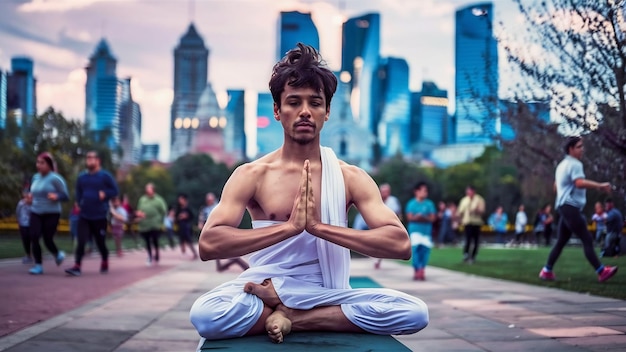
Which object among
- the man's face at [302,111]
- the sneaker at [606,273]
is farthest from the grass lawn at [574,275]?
the man's face at [302,111]

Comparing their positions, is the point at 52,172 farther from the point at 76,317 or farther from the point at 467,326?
the point at 467,326

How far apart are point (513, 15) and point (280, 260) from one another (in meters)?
8.74

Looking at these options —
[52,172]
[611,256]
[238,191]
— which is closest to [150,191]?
[52,172]

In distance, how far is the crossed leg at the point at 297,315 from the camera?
3.49 meters

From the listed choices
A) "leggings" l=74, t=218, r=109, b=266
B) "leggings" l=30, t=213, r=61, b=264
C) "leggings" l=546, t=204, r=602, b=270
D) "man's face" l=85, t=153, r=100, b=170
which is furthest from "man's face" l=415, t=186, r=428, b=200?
"leggings" l=30, t=213, r=61, b=264

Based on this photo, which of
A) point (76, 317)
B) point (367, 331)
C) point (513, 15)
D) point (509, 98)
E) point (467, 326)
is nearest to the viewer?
point (367, 331)

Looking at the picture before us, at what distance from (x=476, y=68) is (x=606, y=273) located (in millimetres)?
4729

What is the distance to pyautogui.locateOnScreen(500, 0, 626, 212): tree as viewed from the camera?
8.17m

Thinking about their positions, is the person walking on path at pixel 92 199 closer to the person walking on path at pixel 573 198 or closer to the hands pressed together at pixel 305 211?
the person walking on path at pixel 573 198

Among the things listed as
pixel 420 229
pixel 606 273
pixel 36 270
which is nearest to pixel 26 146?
pixel 36 270

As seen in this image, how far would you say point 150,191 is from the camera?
698 inches

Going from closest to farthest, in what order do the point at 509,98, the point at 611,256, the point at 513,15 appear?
the point at 611,256, the point at 513,15, the point at 509,98

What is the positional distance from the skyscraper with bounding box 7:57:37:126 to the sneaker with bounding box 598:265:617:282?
857 centimetres

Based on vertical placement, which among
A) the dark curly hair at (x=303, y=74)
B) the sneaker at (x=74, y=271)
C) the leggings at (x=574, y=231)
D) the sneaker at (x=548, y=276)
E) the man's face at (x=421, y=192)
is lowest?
the sneaker at (x=74, y=271)
